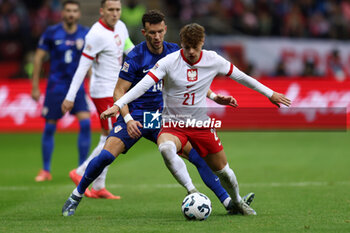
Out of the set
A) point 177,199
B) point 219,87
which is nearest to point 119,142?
point 177,199

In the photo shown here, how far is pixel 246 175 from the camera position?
33.9ft

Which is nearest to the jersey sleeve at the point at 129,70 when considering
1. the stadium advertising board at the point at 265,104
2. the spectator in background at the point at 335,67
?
the stadium advertising board at the point at 265,104

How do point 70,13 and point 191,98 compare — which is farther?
point 70,13

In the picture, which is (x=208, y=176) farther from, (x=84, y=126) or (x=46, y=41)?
(x=46, y=41)

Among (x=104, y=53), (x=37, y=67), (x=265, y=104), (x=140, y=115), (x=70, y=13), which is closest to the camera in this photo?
(x=140, y=115)

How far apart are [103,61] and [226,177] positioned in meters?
2.59

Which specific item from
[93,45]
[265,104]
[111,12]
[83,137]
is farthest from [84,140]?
[265,104]

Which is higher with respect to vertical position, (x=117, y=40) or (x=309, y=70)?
(x=117, y=40)

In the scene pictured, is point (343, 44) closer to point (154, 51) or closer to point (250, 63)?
point (250, 63)

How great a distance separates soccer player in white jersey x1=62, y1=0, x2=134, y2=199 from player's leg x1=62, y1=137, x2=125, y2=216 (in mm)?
1417

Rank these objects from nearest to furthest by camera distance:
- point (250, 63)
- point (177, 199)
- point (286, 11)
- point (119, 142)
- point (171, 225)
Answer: point (171, 225), point (119, 142), point (177, 199), point (250, 63), point (286, 11)

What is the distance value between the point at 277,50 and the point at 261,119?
3.87m

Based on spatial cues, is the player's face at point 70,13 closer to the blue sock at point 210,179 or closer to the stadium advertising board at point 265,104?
the blue sock at point 210,179

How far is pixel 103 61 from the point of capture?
8.50m
